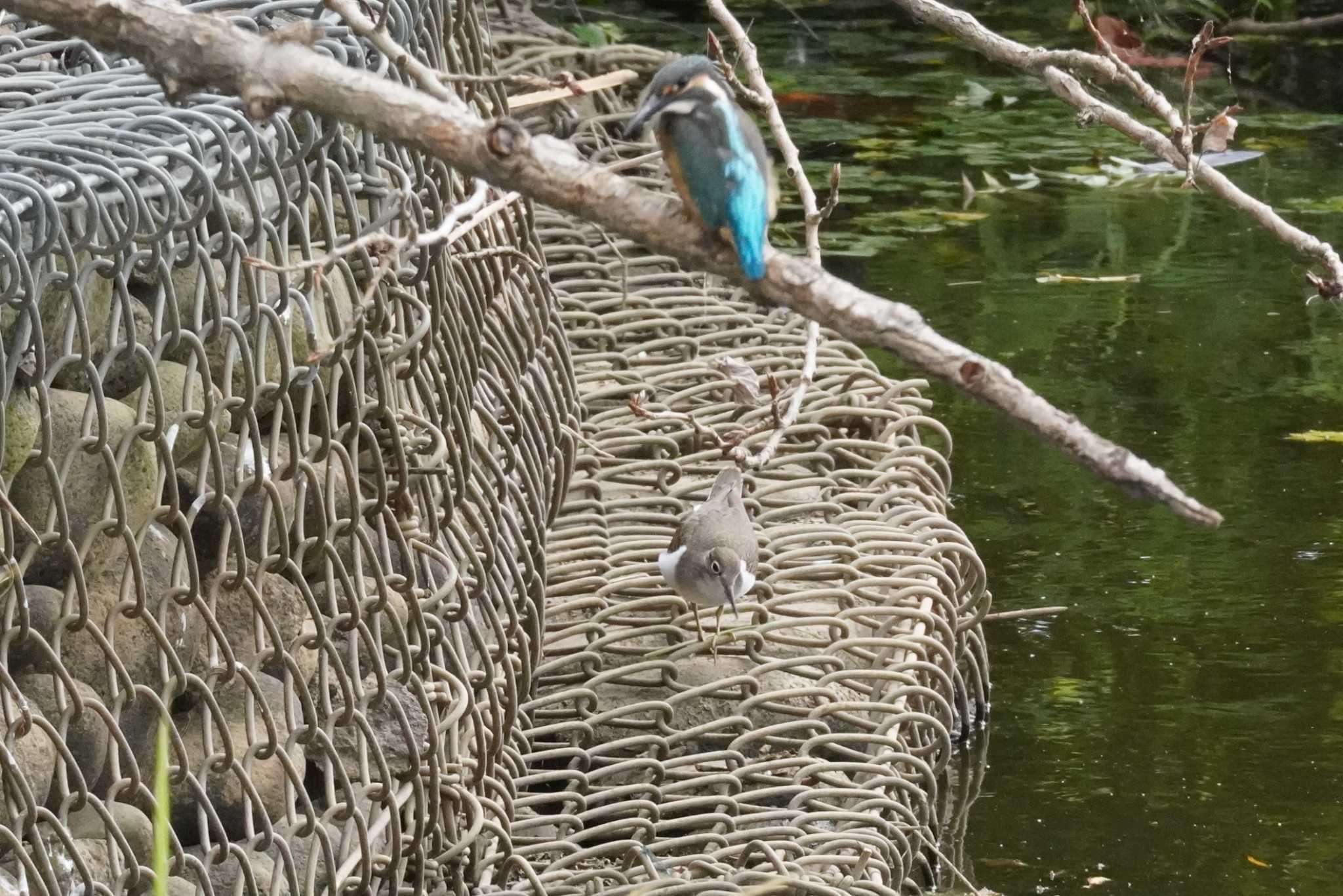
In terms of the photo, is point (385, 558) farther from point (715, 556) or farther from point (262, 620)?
point (715, 556)

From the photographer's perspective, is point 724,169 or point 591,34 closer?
point 724,169

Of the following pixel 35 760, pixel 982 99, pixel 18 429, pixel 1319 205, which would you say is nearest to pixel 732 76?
pixel 18 429

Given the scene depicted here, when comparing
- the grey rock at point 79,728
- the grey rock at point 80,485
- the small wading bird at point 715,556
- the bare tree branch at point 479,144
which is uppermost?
the bare tree branch at point 479,144

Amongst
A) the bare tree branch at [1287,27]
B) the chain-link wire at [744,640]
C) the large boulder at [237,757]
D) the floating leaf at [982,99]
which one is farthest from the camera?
the bare tree branch at [1287,27]

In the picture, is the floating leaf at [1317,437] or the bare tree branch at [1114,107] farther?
the floating leaf at [1317,437]

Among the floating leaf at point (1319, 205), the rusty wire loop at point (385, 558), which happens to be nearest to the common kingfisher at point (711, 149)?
the rusty wire loop at point (385, 558)

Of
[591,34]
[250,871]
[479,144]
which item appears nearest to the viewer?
[479,144]

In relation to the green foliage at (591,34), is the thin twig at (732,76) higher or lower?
higher

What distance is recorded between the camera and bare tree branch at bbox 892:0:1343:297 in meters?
1.87

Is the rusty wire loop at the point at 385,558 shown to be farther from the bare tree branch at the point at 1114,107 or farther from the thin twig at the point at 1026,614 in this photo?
the bare tree branch at the point at 1114,107

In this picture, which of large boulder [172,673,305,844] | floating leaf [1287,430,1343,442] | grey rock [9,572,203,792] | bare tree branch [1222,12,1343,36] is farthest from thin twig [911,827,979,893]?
bare tree branch [1222,12,1343,36]

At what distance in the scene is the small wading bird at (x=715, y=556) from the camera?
11.5ft

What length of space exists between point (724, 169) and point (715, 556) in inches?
68.0

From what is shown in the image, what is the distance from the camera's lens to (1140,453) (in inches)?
213
